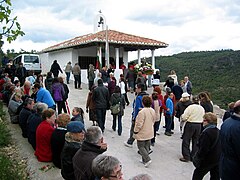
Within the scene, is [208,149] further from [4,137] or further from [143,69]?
[143,69]

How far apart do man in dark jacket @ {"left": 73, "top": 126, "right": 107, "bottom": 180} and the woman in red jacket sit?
74.4 inches

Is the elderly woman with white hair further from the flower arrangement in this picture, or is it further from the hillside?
the hillside

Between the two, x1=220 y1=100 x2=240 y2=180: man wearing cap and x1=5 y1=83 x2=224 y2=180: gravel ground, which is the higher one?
x1=220 y1=100 x2=240 y2=180: man wearing cap

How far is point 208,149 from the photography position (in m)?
4.73

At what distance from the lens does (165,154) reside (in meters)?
7.28

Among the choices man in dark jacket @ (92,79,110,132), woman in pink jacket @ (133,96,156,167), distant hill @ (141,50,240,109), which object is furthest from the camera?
distant hill @ (141,50,240,109)

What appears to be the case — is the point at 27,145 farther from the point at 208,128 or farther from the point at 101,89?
the point at 208,128

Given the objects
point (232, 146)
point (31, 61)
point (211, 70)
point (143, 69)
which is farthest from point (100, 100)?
point (211, 70)

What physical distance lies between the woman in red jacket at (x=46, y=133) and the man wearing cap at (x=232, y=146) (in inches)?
120

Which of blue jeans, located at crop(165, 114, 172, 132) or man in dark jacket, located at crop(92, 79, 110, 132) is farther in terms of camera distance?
blue jeans, located at crop(165, 114, 172, 132)

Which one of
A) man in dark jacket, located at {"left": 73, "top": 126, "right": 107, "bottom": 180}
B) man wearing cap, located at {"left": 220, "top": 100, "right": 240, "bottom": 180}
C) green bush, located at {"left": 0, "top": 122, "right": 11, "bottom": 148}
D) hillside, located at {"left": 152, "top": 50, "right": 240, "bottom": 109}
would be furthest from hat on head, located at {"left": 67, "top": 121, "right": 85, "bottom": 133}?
hillside, located at {"left": 152, "top": 50, "right": 240, "bottom": 109}

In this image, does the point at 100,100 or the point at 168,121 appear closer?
the point at 100,100

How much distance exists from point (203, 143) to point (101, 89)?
4125mm

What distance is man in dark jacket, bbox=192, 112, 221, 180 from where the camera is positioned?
186 inches
